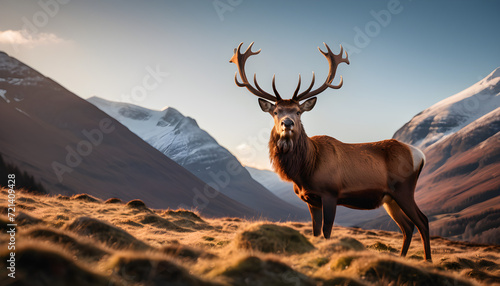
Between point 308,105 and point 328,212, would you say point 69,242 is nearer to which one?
point 328,212

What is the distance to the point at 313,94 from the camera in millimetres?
10820

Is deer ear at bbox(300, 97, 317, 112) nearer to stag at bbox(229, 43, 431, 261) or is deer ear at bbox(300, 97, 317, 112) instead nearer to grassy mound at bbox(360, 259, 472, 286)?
stag at bbox(229, 43, 431, 261)

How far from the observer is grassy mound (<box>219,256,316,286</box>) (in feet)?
16.0

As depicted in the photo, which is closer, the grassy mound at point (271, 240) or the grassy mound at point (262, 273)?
the grassy mound at point (262, 273)

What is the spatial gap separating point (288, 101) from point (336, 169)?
238cm

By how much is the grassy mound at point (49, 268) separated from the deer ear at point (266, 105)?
280 inches

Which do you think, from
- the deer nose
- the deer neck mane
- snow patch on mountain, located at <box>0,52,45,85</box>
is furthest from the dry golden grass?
snow patch on mountain, located at <box>0,52,45,85</box>

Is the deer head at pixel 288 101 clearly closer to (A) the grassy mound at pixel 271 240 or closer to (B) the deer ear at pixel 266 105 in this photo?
(B) the deer ear at pixel 266 105

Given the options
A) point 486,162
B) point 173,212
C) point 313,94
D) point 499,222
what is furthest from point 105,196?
point 486,162

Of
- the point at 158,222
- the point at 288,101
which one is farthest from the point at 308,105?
the point at 158,222

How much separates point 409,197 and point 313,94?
4.21 meters

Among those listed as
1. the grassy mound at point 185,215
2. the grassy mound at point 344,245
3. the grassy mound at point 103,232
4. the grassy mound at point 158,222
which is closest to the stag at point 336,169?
the grassy mound at point 344,245

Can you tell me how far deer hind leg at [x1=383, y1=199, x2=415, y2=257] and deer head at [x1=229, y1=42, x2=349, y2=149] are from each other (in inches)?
153

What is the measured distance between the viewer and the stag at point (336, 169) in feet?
30.7
